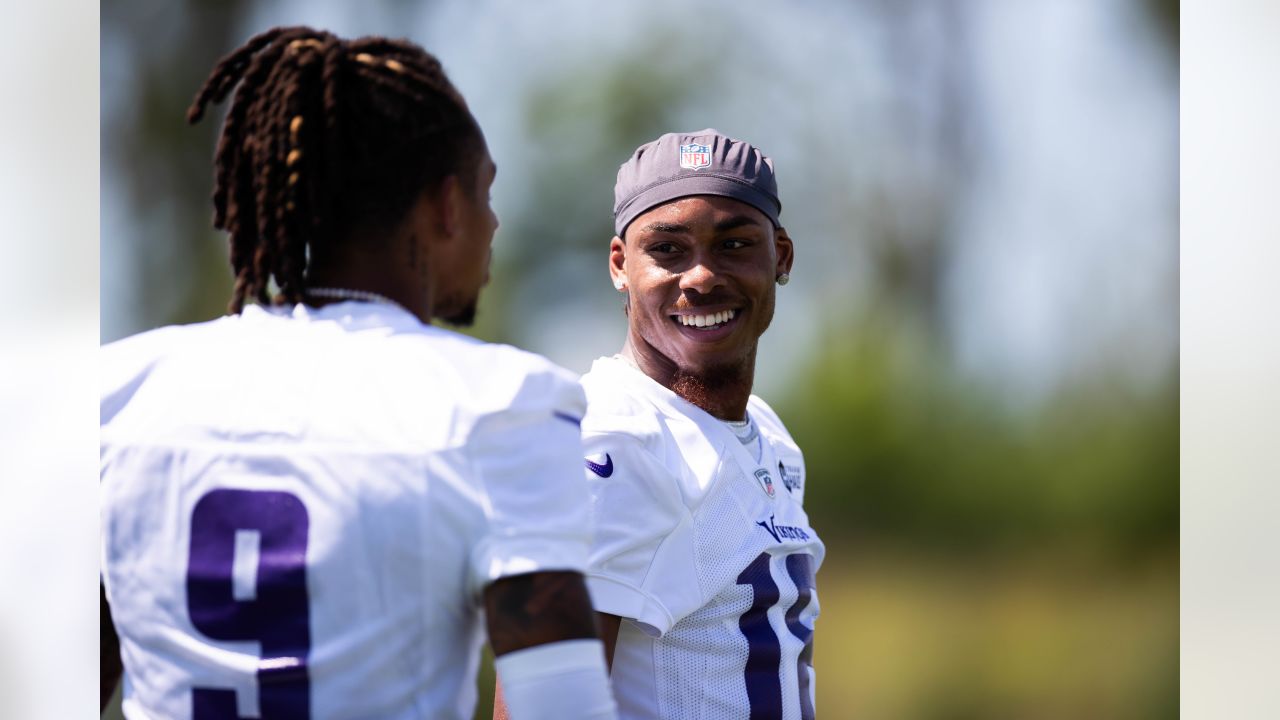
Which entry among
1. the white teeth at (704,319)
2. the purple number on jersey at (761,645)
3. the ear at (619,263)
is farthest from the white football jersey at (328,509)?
the ear at (619,263)

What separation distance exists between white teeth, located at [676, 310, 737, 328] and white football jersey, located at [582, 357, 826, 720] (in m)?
0.14

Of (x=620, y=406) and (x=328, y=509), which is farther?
(x=620, y=406)

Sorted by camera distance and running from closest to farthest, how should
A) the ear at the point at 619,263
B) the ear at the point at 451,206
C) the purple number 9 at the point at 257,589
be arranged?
1. the purple number 9 at the point at 257,589
2. the ear at the point at 451,206
3. the ear at the point at 619,263

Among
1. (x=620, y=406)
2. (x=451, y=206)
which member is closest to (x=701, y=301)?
(x=620, y=406)

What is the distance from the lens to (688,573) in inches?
63.2

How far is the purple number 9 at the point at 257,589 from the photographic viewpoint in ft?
3.12

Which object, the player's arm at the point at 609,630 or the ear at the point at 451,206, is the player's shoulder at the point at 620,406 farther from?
the ear at the point at 451,206

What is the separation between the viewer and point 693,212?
183cm

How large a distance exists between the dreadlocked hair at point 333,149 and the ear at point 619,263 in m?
0.86

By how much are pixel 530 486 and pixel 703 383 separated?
2.88ft

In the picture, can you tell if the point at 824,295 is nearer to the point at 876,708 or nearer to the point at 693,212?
the point at 876,708

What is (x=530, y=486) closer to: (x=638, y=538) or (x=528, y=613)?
(x=528, y=613)
